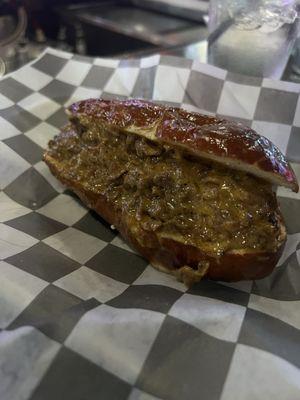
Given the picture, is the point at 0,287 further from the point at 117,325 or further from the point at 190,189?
the point at 190,189

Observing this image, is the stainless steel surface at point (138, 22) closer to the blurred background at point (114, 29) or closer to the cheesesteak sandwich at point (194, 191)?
the blurred background at point (114, 29)

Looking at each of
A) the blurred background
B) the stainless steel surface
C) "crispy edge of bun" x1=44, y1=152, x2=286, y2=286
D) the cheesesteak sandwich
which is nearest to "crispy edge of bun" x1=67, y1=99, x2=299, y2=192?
the cheesesteak sandwich

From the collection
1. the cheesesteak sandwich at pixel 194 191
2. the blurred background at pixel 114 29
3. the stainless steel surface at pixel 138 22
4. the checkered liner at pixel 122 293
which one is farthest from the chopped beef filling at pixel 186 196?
the stainless steel surface at pixel 138 22

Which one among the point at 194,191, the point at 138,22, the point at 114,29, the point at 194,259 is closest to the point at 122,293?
the point at 194,259

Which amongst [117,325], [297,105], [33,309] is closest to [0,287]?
[33,309]

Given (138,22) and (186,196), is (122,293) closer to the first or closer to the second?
(186,196)

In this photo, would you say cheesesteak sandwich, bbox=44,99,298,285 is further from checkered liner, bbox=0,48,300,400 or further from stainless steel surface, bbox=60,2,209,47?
stainless steel surface, bbox=60,2,209,47

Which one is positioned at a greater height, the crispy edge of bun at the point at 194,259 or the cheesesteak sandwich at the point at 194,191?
the cheesesteak sandwich at the point at 194,191
